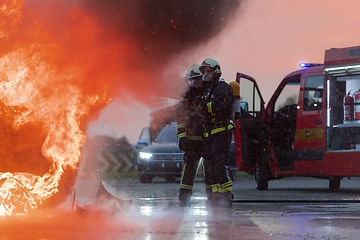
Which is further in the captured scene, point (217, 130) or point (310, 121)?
point (310, 121)

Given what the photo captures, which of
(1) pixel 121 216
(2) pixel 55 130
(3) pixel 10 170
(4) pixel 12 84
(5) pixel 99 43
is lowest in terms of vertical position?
(1) pixel 121 216

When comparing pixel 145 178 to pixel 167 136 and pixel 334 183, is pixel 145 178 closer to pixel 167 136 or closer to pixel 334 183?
pixel 167 136

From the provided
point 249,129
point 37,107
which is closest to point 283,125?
point 249,129

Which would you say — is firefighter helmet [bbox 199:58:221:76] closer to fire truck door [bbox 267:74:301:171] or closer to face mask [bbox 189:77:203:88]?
face mask [bbox 189:77:203:88]

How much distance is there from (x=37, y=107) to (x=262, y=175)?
7169 mm

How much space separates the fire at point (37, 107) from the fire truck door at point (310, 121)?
565 cm

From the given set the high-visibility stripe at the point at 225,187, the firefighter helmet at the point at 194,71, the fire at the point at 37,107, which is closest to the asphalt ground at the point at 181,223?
the high-visibility stripe at the point at 225,187

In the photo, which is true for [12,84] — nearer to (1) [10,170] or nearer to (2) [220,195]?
(1) [10,170]

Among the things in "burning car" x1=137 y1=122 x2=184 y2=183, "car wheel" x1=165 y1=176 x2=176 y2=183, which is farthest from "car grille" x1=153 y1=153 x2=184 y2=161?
"car wheel" x1=165 y1=176 x2=176 y2=183

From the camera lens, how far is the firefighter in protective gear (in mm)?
6945

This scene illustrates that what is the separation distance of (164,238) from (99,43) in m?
3.22

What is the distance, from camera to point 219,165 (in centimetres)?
663

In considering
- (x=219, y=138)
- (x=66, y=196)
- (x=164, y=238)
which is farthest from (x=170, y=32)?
(x=164, y=238)

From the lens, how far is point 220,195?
6.68m
